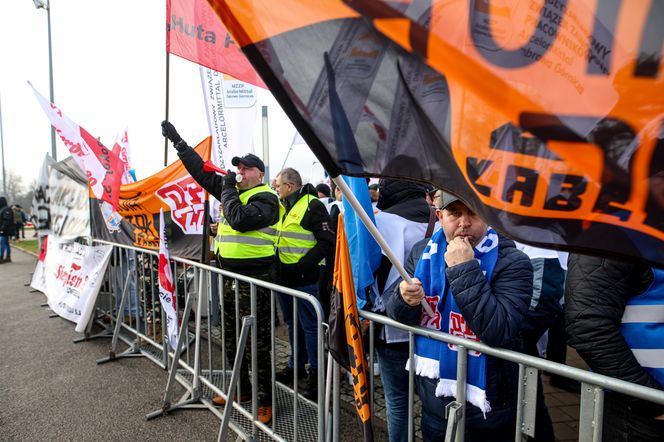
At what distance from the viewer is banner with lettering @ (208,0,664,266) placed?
978 mm

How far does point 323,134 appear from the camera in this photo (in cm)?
130

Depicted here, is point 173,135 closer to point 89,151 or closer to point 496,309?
point 89,151

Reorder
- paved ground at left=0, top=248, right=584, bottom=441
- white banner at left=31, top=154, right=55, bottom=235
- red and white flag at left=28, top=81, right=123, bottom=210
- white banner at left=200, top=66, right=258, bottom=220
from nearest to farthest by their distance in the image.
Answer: paved ground at left=0, top=248, right=584, bottom=441 → red and white flag at left=28, top=81, right=123, bottom=210 → white banner at left=200, top=66, right=258, bottom=220 → white banner at left=31, top=154, right=55, bottom=235

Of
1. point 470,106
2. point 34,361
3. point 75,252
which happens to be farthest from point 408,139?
point 75,252

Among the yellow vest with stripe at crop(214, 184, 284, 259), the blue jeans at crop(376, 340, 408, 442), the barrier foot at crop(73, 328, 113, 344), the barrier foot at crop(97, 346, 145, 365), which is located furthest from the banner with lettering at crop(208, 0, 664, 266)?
the barrier foot at crop(73, 328, 113, 344)

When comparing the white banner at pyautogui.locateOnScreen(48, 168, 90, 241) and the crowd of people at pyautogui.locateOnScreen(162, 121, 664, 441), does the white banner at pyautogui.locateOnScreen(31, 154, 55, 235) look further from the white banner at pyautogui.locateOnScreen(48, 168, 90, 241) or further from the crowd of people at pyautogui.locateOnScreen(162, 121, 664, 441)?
the crowd of people at pyautogui.locateOnScreen(162, 121, 664, 441)

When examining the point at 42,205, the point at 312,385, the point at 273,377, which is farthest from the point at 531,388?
the point at 42,205

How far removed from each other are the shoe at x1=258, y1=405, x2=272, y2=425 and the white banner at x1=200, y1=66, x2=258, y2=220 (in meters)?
2.49

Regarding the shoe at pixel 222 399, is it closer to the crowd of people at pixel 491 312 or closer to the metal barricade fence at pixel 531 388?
the crowd of people at pixel 491 312

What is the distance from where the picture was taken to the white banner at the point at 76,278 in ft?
17.1

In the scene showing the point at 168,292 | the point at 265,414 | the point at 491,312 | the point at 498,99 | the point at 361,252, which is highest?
the point at 498,99

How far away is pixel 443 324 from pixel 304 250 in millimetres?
2125

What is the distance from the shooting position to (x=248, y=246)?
3.52 m

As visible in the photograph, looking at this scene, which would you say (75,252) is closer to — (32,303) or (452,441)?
(32,303)
